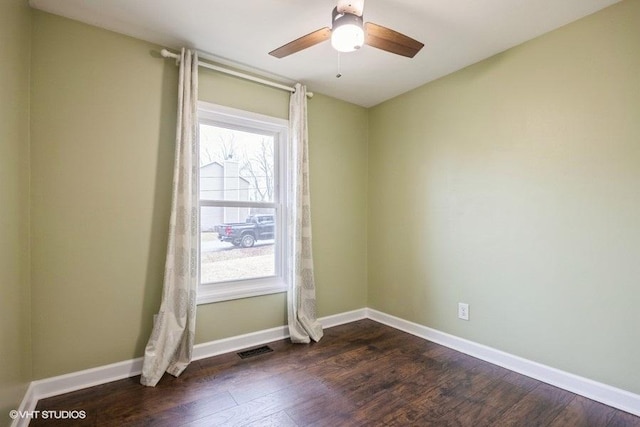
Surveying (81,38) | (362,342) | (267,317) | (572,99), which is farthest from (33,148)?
(572,99)

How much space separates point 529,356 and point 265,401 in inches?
75.9

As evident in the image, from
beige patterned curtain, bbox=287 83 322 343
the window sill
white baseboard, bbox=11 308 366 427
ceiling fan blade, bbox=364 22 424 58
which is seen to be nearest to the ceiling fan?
ceiling fan blade, bbox=364 22 424 58

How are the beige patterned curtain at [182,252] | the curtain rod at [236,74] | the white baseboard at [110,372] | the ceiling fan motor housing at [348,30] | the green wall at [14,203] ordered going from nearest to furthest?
1. the green wall at [14,203]
2. the ceiling fan motor housing at [348,30]
3. the white baseboard at [110,372]
4. the beige patterned curtain at [182,252]
5. the curtain rod at [236,74]

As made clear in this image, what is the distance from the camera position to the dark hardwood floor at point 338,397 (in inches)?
67.8

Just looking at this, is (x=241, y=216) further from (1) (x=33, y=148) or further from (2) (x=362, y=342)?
(2) (x=362, y=342)

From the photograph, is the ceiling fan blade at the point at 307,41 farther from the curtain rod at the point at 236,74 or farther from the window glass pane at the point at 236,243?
the window glass pane at the point at 236,243

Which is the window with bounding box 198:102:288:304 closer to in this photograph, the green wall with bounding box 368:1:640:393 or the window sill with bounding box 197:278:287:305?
the window sill with bounding box 197:278:287:305

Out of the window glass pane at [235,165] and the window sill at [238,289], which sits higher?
the window glass pane at [235,165]

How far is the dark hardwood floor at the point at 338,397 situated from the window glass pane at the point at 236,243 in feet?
2.36

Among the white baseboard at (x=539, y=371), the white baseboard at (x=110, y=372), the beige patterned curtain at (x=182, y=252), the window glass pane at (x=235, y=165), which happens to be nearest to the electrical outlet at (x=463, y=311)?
the white baseboard at (x=539, y=371)

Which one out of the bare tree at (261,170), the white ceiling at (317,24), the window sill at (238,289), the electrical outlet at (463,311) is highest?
the white ceiling at (317,24)

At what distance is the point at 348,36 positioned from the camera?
5.27 ft

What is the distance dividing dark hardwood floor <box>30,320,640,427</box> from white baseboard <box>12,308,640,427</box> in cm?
6

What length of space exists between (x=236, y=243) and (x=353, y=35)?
1.94 m
